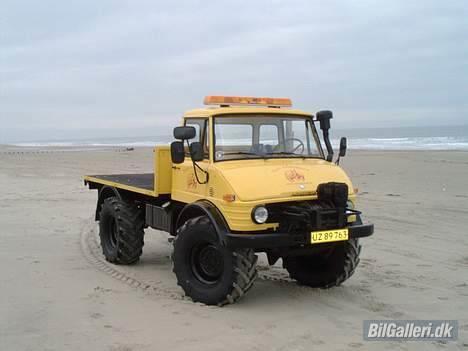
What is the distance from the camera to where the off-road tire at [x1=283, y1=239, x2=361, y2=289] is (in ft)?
21.7

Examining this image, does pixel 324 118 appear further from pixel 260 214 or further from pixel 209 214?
pixel 209 214

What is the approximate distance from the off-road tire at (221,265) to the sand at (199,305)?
0.16m

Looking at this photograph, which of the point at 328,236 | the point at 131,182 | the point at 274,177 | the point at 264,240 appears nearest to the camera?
the point at 264,240

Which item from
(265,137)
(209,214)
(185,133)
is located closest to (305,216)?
(209,214)

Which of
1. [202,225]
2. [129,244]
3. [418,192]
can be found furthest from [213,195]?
[418,192]

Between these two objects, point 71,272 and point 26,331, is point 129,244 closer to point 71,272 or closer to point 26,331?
point 71,272

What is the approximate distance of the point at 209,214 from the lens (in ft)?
19.8

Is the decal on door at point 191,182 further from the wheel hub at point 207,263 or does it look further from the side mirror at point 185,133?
the wheel hub at point 207,263

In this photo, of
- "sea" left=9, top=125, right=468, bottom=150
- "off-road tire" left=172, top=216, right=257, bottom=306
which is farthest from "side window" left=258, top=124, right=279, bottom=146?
"sea" left=9, top=125, right=468, bottom=150

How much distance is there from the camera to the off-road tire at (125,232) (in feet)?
26.1

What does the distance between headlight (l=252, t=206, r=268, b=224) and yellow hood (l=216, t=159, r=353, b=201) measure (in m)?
0.12

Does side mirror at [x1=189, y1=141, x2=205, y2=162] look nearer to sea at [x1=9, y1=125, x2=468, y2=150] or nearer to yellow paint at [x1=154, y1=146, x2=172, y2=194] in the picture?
yellow paint at [x1=154, y1=146, x2=172, y2=194]

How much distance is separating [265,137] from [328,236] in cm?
166

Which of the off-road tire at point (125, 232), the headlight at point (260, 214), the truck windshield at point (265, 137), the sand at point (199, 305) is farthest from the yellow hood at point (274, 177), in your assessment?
the off-road tire at point (125, 232)
